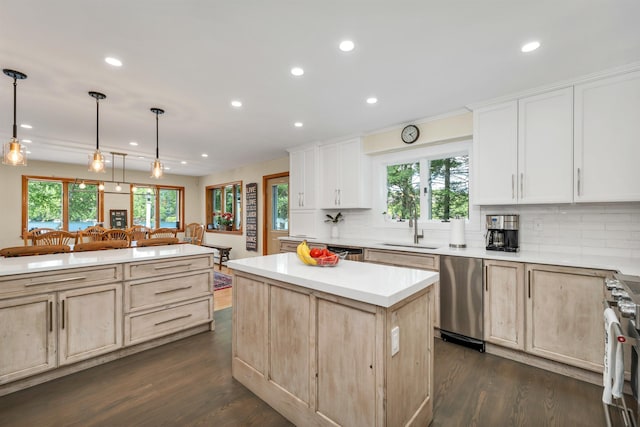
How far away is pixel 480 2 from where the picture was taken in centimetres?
163

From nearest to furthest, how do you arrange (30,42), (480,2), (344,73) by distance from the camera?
(480,2)
(30,42)
(344,73)

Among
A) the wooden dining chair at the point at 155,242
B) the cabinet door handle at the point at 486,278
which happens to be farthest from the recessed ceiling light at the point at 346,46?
the wooden dining chair at the point at 155,242

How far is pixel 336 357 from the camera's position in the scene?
1524 millimetres

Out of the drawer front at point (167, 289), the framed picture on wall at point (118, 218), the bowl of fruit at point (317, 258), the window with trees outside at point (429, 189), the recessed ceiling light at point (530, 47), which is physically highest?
the recessed ceiling light at point (530, 47)

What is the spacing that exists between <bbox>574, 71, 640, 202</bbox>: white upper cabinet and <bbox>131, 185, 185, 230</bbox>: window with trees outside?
877 centimetres

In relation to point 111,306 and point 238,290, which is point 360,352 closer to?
point 238,290

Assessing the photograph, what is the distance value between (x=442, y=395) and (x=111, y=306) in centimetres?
282

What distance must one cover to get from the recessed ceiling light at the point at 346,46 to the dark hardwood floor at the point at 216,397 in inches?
102

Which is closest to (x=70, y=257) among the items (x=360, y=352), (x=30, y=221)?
(x=360, y=352)

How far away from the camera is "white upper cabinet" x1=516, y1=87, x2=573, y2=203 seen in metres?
2.56

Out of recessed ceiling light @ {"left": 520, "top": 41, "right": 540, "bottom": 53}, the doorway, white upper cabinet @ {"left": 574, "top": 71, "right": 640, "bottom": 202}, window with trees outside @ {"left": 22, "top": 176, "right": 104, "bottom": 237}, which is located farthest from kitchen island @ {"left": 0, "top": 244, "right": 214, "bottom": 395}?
window with trees outside @ {"left": 22, "top": 176, "right": 104, "bottom": 237}

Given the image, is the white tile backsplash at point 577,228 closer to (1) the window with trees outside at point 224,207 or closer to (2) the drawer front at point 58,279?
(2) the drawer front at point 58,279

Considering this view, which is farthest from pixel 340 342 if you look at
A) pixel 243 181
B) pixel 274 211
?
pixel 243 181

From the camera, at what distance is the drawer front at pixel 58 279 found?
80.0 inches
